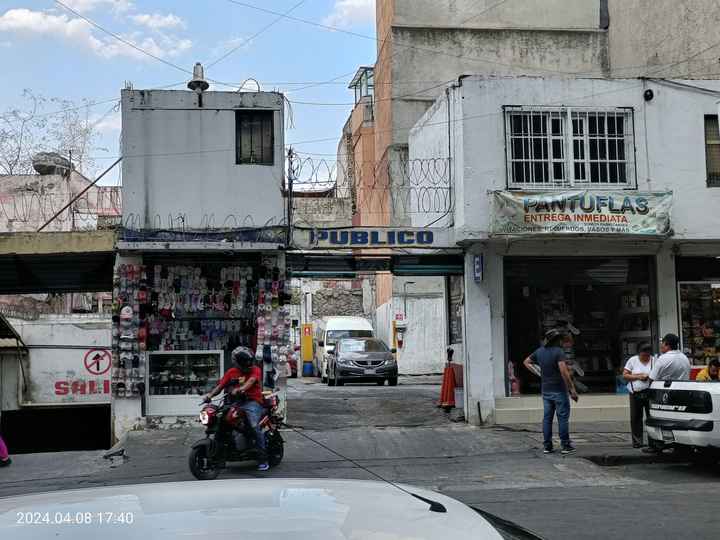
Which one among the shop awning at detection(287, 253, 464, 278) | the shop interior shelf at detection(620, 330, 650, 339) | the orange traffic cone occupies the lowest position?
the orange traffic cone

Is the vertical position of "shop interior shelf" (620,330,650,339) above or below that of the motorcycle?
above

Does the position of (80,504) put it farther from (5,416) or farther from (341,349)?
(341,349)

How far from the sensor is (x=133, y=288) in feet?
51.0

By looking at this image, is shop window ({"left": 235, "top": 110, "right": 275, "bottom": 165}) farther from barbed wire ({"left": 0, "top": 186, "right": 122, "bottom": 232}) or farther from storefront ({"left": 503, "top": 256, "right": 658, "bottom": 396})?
barbed wire ({"left": 0, "top": 186, "right": 122, "bottom": 232})

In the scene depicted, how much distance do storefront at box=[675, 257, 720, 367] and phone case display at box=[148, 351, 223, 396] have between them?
30.1ft

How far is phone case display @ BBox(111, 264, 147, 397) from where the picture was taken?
607 inches

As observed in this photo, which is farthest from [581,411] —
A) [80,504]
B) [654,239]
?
[80,504]

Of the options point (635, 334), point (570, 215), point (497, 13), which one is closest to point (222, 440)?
point (570, 215)

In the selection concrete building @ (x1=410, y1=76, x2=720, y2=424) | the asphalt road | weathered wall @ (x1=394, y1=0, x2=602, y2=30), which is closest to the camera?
the asphalt road

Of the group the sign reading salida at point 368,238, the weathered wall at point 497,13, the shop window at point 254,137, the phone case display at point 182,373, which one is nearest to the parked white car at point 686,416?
the sign reading salida at point 368,238

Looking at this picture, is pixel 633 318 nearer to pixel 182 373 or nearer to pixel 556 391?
pixel 556 391

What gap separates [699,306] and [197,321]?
32.5 ft

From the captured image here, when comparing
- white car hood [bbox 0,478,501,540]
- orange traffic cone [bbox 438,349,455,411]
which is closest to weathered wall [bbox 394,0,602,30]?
orange traffic cone [bbox 438,349,455,411]

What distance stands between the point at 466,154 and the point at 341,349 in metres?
14.2
